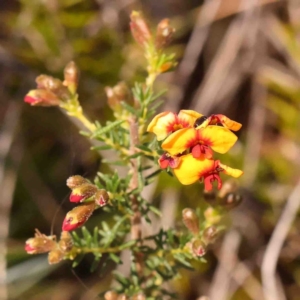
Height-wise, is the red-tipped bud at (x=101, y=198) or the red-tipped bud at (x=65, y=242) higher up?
the red-tipped bud at (x=101, y=198)

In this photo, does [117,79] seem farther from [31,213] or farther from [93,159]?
[31,213]

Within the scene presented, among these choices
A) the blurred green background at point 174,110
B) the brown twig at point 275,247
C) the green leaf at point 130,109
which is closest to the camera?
the green leaf at point 130,109

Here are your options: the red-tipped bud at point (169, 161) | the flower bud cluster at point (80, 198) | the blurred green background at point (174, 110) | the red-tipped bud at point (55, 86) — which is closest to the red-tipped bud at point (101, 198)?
the flower bud cluster at point (80, 198)

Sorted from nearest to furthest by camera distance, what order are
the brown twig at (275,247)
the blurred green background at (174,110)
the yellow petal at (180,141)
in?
the yellow petal at (180,141)
the brown twig at (275,247)
the blurred green background at (174,110)

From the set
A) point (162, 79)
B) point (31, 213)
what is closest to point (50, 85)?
point (31, 213)

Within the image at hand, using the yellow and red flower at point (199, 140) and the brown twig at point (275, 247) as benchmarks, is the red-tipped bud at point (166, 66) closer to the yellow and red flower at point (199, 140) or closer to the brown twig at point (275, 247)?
the yellow and red flower at point (199, 140)

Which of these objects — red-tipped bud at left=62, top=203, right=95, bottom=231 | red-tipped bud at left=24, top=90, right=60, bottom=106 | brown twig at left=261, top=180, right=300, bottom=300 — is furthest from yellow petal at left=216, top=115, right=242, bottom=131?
brown twig at left=261, top=180, right=300, bottom=300
